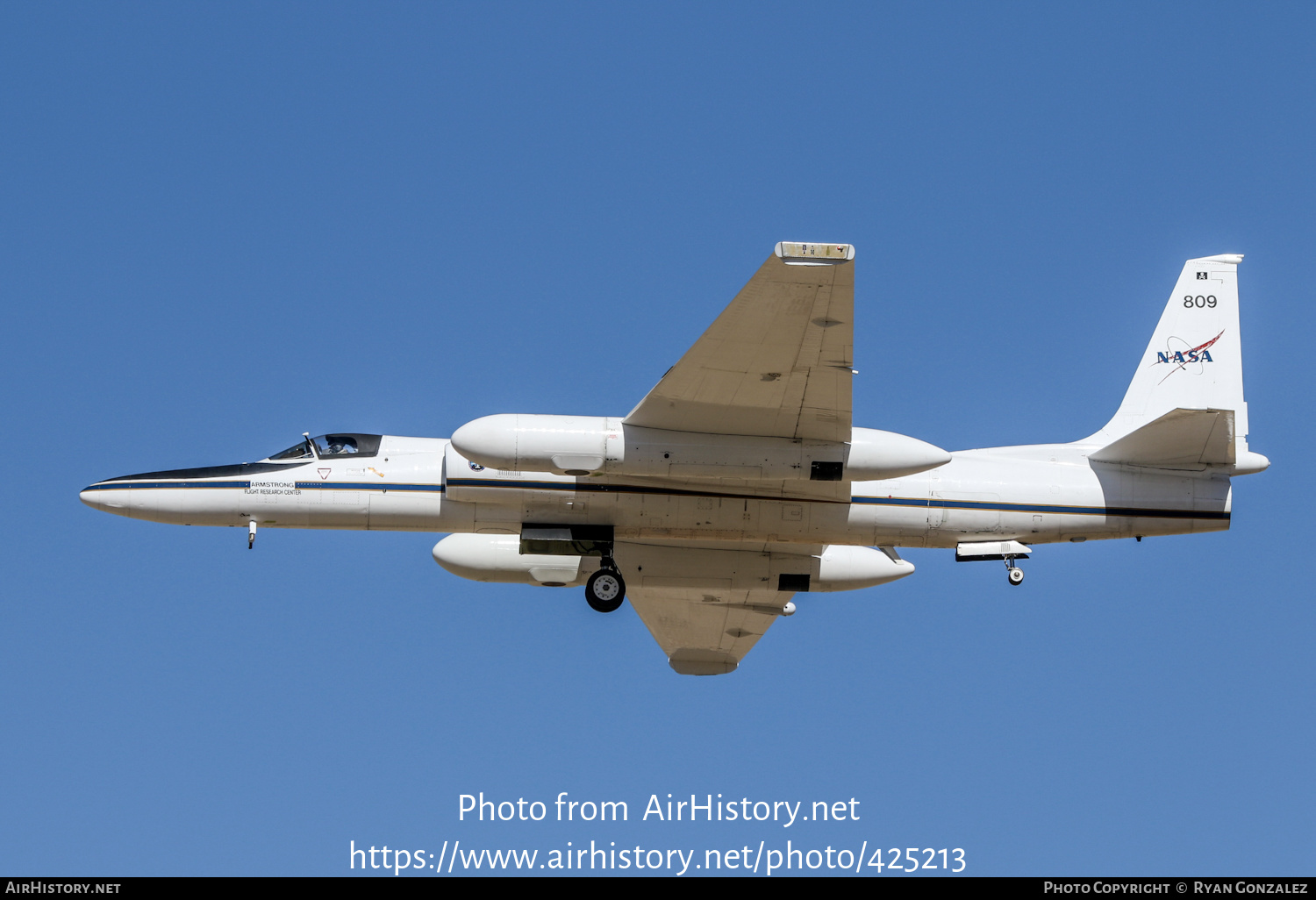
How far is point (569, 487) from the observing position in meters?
20.6

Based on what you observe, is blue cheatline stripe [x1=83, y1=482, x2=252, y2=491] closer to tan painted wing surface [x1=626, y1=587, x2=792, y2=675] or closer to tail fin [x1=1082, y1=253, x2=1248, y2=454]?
tan painted wing surface [x1=626, y1=587, x2=792, y2=675]

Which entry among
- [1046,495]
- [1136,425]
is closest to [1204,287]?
[1136,425]

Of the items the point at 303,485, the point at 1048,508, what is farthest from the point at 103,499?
the point at 1048,508

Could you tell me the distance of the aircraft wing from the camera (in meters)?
16.9

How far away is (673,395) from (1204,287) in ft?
A: 31.6

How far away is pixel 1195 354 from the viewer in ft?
75.5

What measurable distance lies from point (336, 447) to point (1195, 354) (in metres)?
12.9

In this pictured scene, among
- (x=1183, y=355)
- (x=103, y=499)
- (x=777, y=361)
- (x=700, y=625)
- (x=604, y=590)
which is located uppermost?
(x=1183, y=355)

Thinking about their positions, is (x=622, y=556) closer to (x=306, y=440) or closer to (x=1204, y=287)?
(x=306, y=440)

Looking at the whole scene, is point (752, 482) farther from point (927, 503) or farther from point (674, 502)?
point (927, 503)

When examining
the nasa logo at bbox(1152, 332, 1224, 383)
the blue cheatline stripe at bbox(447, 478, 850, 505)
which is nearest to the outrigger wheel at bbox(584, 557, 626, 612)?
the blue cheatline stripe at bbox(447, 478, 850, 505)

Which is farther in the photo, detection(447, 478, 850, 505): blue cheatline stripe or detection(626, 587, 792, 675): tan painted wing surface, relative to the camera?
detection(626, 587, 792, 675): tan painted wing surface

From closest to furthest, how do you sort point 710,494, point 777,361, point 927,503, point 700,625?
point 777,361 → point 710,494 → point 927,503 → point 700,625

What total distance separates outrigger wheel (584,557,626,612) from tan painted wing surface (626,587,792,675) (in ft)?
8.66
